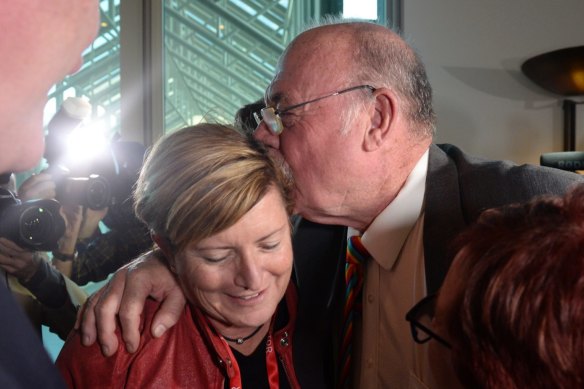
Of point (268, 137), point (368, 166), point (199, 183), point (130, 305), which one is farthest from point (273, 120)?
point (130, 305)

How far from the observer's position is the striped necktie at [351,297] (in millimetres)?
1208

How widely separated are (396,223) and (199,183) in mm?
525

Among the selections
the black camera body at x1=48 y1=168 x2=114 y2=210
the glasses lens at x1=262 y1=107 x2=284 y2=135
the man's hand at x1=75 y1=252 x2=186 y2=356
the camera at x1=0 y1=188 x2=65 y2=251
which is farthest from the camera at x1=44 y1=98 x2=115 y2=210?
the glasses lens at x1=262 y1=107 x2=284 y2=135

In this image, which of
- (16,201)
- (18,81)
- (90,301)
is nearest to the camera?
(18,81)

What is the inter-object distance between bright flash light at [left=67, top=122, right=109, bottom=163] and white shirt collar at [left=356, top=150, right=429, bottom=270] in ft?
3.14

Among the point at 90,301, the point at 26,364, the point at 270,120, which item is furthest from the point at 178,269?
the point at 26,364

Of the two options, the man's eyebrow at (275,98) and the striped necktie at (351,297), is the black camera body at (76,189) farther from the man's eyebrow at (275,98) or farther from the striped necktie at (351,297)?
the striped necktie at (351,297)

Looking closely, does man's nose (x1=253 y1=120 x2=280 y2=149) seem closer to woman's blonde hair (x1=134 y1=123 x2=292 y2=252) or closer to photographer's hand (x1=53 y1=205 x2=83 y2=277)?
woman's blonde hair (x1=134 y1=123 x2=292 y2=252)

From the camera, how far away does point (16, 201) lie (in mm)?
1442

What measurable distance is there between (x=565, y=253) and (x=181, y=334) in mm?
791

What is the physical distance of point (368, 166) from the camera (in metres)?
1.29

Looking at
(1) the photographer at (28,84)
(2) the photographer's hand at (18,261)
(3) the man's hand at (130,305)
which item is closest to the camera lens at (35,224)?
(2) the photographer's hand at (18,261)

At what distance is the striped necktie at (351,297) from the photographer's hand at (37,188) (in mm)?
1000

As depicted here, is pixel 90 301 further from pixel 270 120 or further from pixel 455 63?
pixel 455 63
